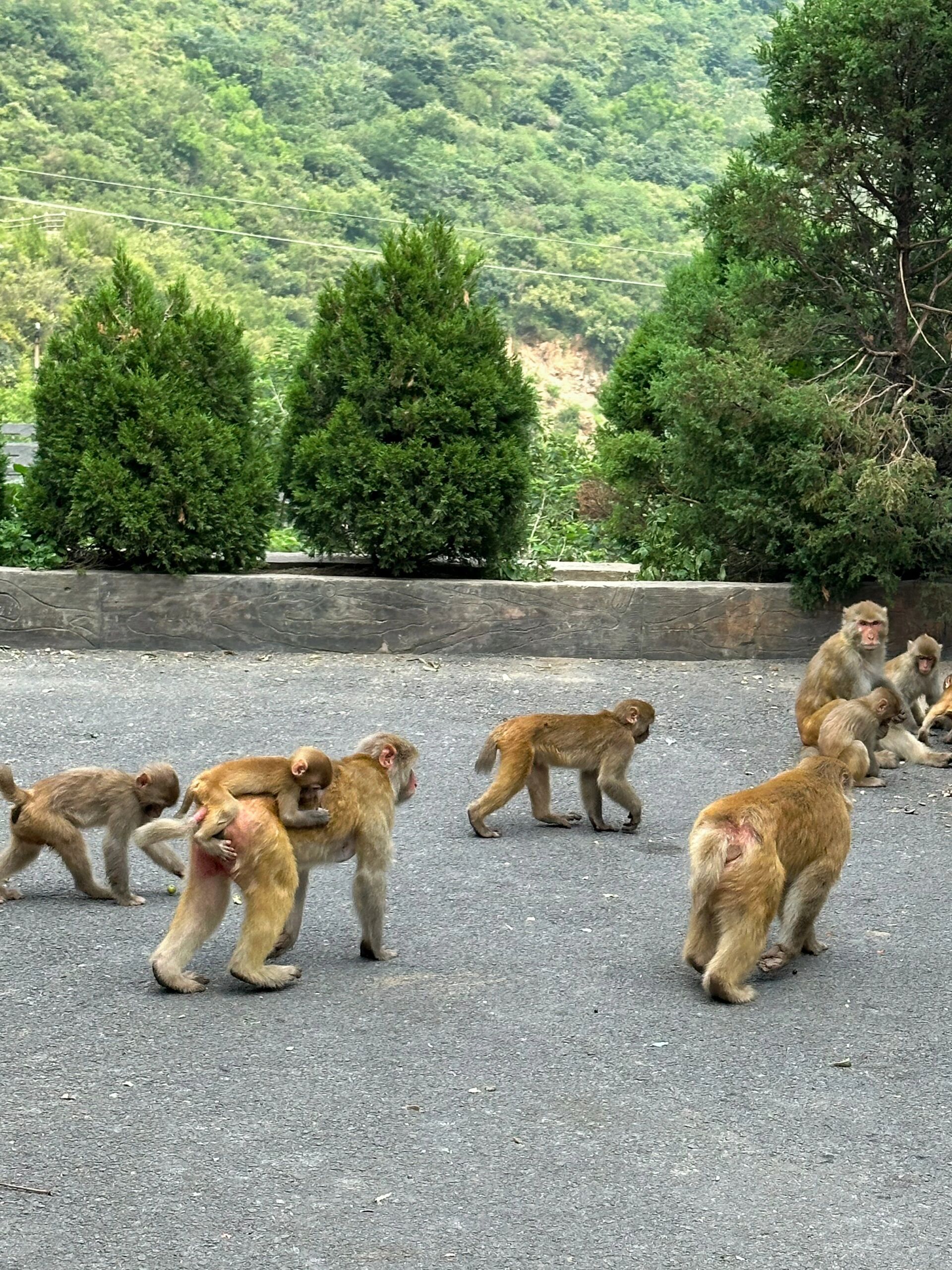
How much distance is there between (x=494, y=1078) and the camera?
4.64m

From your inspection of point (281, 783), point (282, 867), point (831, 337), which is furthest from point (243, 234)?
point (282, 867)

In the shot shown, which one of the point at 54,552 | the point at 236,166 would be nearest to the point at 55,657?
the point at 54,552

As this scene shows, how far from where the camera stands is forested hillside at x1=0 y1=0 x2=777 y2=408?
48219 millimetres

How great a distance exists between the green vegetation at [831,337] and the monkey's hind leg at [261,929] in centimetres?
630

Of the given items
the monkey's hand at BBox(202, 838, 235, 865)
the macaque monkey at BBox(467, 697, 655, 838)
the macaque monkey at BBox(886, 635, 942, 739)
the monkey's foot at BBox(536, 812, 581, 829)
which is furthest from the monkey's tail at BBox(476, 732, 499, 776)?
the macaque monkey at BBox(886, 635, 942, 739)

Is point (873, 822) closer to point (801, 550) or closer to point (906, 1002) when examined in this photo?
point (906, 1002)

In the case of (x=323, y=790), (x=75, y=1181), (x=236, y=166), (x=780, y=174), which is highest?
(x=236, y=166)

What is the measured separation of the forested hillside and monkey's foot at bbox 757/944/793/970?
3907 centimetres

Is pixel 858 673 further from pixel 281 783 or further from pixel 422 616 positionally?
pixel 281 783

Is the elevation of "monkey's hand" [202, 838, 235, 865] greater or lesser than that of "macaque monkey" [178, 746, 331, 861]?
lesser

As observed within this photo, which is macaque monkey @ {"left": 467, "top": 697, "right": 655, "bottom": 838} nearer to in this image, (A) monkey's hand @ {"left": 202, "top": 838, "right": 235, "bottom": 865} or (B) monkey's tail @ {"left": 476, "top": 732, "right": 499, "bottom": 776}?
(B) monkey's tail @ {"left": 476, "top": 732, "right": 499, "bottom": 776}

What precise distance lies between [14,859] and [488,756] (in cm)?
219

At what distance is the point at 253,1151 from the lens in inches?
162

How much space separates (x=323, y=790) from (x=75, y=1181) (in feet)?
5.41
